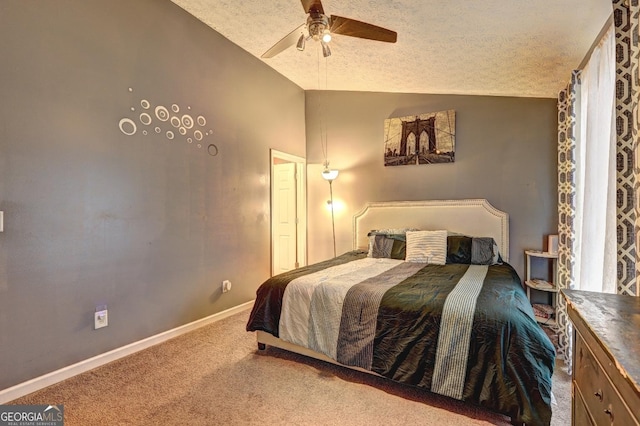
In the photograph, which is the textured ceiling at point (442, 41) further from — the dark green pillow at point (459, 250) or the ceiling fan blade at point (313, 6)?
the dark green pillow at point (459, 250)

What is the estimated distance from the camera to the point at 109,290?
2463 millimetres

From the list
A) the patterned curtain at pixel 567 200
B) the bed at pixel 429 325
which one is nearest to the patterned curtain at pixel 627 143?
the bed at pixel 429 325

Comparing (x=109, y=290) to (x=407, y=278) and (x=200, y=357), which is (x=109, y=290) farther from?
(x=407, y=278)

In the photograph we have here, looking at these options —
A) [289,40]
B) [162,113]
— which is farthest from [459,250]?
[162,113]

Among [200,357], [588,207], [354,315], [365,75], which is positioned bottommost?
[200,357]

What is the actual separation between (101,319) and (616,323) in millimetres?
2998

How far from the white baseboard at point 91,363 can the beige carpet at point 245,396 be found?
5 centimetres

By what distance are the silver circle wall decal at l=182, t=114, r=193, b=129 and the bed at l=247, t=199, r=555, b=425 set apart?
1776 millimetres

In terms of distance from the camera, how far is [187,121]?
3.09 metres

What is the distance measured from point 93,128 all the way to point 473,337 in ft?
9.85

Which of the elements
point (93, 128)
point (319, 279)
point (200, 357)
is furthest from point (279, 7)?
point (200, 357)

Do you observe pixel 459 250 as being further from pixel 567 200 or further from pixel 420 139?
pixel 420 139

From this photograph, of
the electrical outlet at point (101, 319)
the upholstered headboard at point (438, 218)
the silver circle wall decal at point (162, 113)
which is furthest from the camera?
the upholstered headboard at point (438, 218)

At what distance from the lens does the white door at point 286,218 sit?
4973 millimetres
